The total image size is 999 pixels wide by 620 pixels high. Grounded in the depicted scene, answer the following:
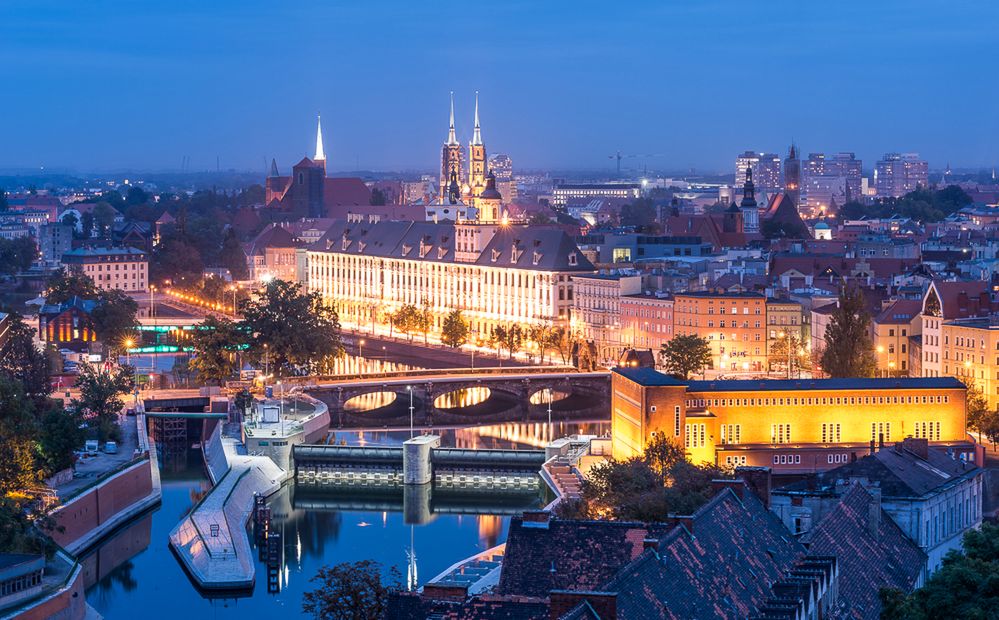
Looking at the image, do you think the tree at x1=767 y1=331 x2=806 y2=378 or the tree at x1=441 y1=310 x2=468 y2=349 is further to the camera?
the tree at x1=441 y1=310 x2=468 y2=349

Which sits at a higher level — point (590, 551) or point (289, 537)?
point (590, 551)

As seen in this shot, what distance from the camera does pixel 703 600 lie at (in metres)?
26.5

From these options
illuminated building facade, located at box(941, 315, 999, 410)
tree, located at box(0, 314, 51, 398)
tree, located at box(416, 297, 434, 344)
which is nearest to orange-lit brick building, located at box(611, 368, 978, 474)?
illuminated building facade, located at box(941, 315, 999, 410)

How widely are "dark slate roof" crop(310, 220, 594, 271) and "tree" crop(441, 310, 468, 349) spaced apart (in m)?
4.23

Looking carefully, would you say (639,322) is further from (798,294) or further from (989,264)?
(989,264)

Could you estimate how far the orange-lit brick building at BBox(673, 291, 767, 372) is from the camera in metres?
81.4

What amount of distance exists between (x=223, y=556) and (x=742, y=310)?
3899 centimetres

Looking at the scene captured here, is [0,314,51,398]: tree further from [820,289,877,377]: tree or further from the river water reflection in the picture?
[820,289,877,377]: tree

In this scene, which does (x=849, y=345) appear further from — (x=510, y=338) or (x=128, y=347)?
(x=128, y=347)

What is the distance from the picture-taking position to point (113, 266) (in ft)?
443

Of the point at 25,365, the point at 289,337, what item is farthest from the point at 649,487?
the point at 289,337

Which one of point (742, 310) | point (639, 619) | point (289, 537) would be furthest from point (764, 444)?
point (639, 619)

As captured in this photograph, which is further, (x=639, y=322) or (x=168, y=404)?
(x=639, y=322)

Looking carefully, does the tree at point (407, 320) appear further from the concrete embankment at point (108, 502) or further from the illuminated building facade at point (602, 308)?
the concrete embankment at point (108, 502)
